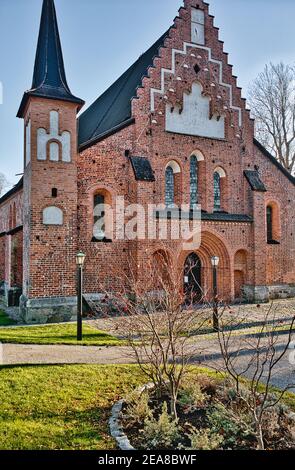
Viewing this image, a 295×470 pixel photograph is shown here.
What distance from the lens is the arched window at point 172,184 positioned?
16906 mm

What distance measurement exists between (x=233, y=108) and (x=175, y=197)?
5.66m

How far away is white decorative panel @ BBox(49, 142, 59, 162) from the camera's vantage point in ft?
46.3

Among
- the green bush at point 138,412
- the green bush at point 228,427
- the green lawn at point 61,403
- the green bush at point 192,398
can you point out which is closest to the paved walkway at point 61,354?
the green lawn at point 61,403

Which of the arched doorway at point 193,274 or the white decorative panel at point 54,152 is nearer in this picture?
the white decorative panel at point 54,152

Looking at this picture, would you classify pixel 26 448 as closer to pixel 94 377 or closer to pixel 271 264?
pixel 94 377

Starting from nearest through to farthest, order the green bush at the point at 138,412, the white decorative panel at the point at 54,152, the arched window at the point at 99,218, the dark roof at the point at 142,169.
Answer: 1. the green bush at the point at 138,412
2. the white decorative panel at the point at 54,152
3. the dark roof at the point at 142,169
4. the arched window at the point at 99,218

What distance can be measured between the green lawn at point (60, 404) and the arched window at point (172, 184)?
32.9ft

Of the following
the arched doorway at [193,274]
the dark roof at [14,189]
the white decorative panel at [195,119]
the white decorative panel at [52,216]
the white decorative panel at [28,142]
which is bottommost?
the arched doorway at [193,274]

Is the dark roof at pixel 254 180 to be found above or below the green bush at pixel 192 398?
above

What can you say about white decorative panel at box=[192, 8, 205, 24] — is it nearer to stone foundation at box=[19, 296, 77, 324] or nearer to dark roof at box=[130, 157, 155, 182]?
dark roof at box=[130, 157, 155, 182]

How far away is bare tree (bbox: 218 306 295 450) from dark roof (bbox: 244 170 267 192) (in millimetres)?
8049

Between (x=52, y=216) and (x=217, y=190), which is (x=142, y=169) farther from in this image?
(x=217, y=190)

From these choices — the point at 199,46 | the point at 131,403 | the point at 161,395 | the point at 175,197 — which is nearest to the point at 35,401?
the point at 131,403

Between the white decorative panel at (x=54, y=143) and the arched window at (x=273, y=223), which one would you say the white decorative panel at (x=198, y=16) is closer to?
the white decorative panel at (x=54, y=143)
